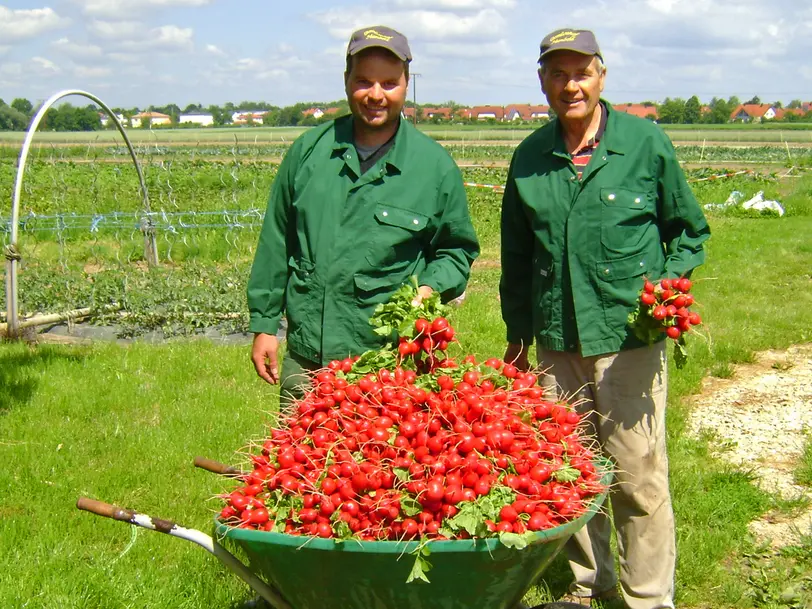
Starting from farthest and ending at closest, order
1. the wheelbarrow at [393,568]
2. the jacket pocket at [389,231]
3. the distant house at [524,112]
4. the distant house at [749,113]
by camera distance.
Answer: the distant house at [749,113], the distant house at [524,112], the jacket pocket at [389,231], the wheelbarrow at [393,568]

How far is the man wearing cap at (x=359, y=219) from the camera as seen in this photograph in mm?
3426

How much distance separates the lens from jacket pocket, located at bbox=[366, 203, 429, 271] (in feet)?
11.4

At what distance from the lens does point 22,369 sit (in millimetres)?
6832

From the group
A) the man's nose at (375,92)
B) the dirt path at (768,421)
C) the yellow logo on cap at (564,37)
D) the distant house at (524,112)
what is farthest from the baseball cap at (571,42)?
the distant house at (524,112)

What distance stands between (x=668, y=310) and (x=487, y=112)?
113 metres

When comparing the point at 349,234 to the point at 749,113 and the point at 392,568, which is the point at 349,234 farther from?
the point at 749,113

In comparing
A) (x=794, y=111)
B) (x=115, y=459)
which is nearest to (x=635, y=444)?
(x=115, y=459)

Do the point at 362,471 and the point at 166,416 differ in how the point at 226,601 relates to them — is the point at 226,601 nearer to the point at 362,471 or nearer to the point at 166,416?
the point at 362,471

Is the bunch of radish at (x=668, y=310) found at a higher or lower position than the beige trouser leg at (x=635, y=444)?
higher

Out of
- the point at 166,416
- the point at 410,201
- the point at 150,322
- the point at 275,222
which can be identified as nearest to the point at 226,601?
the point at 275,222

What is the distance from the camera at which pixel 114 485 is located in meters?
4.91

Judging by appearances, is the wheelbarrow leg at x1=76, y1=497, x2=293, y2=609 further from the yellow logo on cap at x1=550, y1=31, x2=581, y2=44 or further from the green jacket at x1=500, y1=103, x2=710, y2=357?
the yellow logo on cap at x1=550, y1=31, x2=581, y2=44

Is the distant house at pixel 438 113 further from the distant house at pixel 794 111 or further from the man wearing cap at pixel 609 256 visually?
the man wearing cap at pixel 609 256

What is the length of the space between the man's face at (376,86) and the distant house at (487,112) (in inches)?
4133
